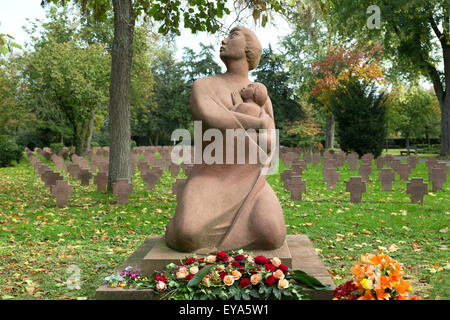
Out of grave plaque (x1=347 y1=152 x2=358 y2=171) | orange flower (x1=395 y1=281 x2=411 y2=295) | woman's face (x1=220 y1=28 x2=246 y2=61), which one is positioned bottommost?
orange flower (x1=395 y1=281 x2=411 y2=295)

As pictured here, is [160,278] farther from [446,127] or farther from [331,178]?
[446,127]

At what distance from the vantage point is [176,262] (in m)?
4.14

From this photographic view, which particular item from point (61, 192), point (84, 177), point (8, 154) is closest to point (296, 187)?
point (61, 192)

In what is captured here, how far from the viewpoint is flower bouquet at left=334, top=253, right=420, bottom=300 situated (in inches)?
117

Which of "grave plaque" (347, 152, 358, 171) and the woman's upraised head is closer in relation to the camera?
the woman's upraised head

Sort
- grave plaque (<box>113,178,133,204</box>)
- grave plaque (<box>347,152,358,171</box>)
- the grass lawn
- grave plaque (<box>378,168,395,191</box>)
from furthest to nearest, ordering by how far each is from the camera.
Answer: grave plaque (<box>347,152,358,171</box>) → grave plaque (<box>378,168,395,191</box>) → grave plaque (<box>113,178,133,204</box>) → the grass lawn

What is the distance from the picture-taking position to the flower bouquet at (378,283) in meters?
2.97

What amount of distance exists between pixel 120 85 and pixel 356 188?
7071 mm

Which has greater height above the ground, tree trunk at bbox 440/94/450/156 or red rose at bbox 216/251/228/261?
tree trunk at bbox 440/94/450/156

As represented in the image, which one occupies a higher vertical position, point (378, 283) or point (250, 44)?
point (250, 44)

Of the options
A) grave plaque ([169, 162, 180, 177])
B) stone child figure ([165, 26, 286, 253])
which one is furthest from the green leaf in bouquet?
grave plaque ([169, 162, 180, 177])

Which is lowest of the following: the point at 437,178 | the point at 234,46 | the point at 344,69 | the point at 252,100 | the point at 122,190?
the point at 122,190

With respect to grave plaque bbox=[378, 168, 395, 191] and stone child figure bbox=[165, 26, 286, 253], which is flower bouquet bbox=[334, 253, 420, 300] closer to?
stone child figure bbox=[165, 26, 286, 253]

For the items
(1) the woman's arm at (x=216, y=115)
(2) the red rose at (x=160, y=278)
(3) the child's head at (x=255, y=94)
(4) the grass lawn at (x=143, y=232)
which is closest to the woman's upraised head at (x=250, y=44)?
(3) the child's head at (x=255, y=94)
